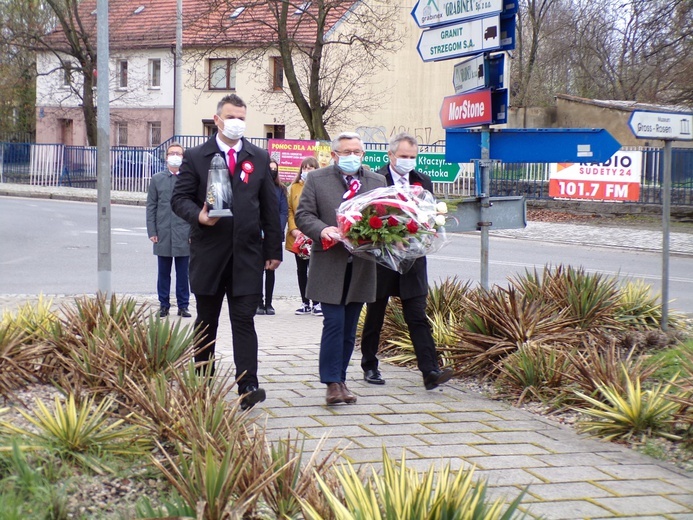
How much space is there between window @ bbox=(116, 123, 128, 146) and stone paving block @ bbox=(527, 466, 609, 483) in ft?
167

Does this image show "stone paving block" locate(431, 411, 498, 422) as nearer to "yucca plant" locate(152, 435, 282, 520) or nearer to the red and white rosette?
the red and white rosette

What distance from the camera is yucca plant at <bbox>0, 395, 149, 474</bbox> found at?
4.50 meters

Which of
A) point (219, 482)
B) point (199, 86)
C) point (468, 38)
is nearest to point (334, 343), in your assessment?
point (219, 482)

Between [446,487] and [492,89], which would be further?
[492,89]

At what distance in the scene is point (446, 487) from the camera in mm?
3654

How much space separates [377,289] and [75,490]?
345 centimetres

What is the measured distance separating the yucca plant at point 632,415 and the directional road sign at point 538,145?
8.91ft

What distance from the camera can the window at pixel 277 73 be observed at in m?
46.7

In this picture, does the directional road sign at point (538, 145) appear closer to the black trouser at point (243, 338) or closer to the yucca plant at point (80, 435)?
the black trouser at point (243, 338)

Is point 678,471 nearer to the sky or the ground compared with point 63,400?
nearer to the ground

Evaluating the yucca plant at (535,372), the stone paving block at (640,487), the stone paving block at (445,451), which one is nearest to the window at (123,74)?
the yucca plant at (535,372)

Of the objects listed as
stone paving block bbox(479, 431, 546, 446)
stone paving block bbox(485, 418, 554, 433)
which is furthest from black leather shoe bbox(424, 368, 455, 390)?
stone paving block bbox(479, 431, 546, 446)

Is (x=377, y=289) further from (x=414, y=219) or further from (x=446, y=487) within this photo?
(x=446, y=487)

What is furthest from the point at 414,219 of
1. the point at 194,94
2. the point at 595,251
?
the point at 194,94
